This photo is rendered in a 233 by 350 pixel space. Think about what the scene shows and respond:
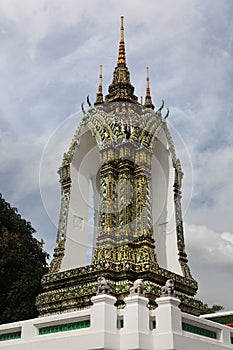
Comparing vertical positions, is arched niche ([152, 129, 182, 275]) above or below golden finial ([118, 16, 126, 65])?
below

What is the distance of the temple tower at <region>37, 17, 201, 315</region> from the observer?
1191 centimetres

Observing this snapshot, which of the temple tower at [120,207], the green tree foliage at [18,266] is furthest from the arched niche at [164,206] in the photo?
the green tree foliage at [18,266]

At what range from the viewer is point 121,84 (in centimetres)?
1563

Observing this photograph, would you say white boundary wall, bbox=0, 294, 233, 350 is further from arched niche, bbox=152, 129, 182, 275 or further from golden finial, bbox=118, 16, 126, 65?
golden finial, bbox=118, 16, 126, 65

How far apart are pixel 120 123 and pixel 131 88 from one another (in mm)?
2125

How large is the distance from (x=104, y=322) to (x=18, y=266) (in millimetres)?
11889

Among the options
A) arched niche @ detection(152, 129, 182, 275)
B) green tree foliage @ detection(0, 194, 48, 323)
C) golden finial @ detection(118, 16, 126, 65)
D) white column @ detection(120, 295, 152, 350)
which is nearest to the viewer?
white column @ detection(120, 295, 152, 350)

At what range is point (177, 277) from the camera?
41.1 feet

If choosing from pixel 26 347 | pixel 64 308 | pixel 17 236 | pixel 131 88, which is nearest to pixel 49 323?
pixel 26 347

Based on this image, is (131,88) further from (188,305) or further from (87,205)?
(188,305)

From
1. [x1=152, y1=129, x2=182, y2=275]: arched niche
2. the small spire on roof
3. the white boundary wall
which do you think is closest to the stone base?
[x1=152, y1=129, x2=182, y2=275]: arched niche

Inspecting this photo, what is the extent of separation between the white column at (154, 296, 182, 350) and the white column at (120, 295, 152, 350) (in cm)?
19

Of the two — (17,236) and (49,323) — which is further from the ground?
(17,236)

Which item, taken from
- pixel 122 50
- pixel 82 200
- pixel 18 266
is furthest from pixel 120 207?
pixel 18 266
